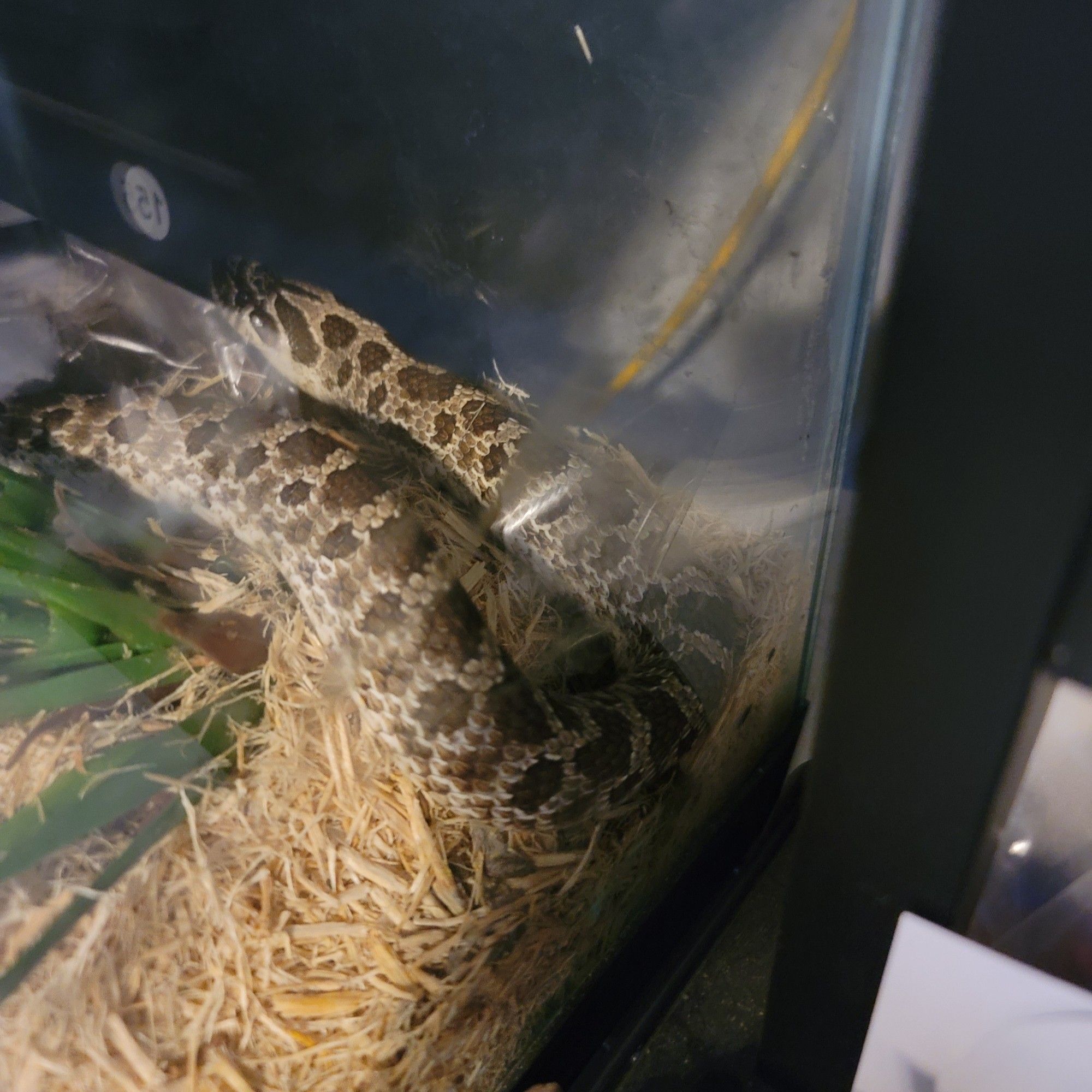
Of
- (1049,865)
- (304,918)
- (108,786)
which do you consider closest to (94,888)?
(108,786)

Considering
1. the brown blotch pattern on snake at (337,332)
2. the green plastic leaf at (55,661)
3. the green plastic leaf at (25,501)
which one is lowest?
the green plastic leaf at (55,661)

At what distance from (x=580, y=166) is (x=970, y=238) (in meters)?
0.50

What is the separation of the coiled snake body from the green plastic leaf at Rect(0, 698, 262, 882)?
137 millimetres

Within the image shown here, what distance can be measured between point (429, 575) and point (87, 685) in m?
0.29

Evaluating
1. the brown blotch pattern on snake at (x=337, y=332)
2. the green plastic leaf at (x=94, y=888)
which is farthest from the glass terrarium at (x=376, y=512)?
the brown blotch pattern on snake at (x=337, y=332)

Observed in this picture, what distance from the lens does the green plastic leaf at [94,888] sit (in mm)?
541

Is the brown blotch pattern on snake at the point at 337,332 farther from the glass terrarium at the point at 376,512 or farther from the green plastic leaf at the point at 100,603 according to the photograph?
the green plastic leaf at the point at 100,603

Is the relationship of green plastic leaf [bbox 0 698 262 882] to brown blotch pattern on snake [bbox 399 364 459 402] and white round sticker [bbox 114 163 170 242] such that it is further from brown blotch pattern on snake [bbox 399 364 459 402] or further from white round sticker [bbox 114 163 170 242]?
brown blotch pattern on snake [bbox 399 364 459 402]

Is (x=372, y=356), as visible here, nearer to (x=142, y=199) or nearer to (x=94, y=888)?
(x=142, y=199)

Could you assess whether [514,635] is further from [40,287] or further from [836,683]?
[40,287]

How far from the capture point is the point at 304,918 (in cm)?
73

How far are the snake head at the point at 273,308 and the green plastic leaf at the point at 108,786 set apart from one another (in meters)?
0.46

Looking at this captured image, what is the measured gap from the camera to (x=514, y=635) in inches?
33.3

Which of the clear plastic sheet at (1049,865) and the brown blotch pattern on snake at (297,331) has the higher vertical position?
the brown blotch pattern on snake at (297,331)
